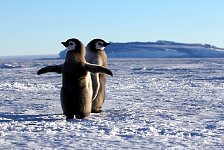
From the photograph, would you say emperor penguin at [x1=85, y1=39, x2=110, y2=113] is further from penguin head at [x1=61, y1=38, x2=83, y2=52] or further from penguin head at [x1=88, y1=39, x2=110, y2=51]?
penguin head at [x1=61, y1=38, x2=83, y2=52]

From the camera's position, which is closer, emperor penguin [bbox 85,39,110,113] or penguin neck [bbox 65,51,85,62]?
penguin neck [bbox 65,51,85,62]

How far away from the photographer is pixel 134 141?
4949 mm

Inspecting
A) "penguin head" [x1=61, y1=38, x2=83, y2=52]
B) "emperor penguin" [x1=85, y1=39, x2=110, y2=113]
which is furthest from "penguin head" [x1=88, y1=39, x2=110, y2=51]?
"penguin head" [x1=61, y1=38, x2=83, y2=52]

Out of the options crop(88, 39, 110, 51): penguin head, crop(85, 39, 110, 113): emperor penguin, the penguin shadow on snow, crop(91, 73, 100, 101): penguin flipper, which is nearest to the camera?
the penguin shadow on snow

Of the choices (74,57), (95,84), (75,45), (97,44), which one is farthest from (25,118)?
(97,44)

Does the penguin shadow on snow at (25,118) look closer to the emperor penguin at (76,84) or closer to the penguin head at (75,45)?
the emperor penguin at (76,84)

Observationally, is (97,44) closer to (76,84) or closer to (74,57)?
(74,57)

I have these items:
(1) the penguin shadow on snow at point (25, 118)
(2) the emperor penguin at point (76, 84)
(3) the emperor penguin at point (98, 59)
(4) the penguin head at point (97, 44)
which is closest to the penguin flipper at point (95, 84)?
(3) the emperor penguin at point (98, 59)

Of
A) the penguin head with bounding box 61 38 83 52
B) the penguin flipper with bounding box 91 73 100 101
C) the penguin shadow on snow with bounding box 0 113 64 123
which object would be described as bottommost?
the penguin shadow on snow with bounding box 0 113 64 123

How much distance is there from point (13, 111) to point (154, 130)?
11.2 feet

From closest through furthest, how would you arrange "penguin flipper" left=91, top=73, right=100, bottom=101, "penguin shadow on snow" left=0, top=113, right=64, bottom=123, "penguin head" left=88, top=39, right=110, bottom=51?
"penguin shadow on snow" left=0, top=113, right=64, bottom=123
"penguin flipper" left=91, top=73, right=100, bottom=101
"penguin head" left=88, top=39, right=110, bottom=51

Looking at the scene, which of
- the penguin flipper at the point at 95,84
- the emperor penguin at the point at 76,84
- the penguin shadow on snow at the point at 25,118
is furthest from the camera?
the penguin flipper at the point at 95,84

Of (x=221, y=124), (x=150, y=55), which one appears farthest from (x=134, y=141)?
(x=150, y=55)

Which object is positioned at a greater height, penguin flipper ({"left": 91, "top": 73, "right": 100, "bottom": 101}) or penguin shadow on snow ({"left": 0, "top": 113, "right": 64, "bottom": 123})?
penguin flipper ({"left": 91, "top": 73, "right": 100, "bottom": 101})
